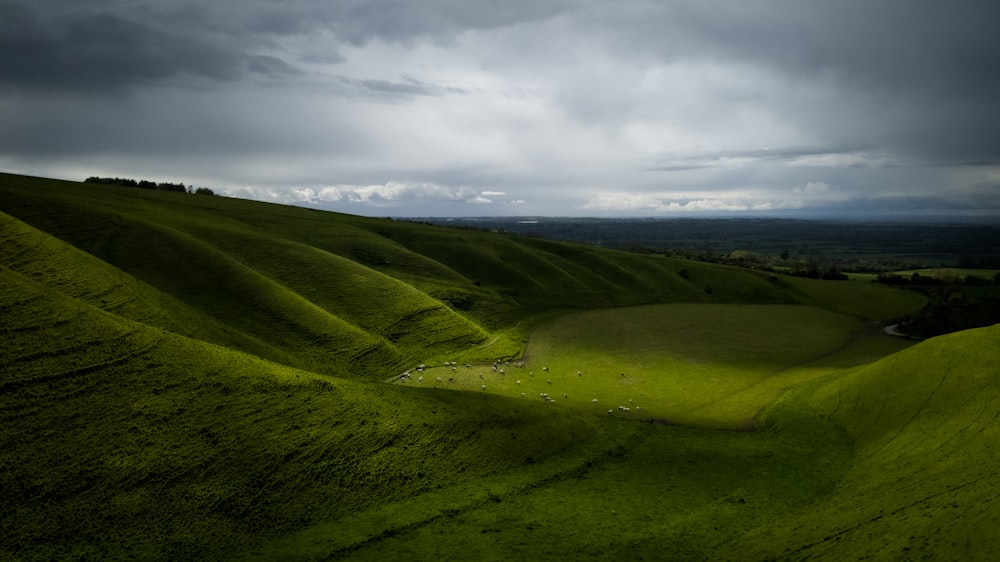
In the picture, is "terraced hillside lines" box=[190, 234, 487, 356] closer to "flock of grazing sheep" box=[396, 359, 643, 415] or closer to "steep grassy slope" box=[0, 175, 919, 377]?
"steep grassy slope" box=[0, 175, 919, 377]

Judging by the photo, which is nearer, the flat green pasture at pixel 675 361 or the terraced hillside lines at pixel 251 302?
the flat green pasture at pixel 675 361

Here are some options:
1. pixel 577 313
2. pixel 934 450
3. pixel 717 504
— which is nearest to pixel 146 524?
pixel 717 504

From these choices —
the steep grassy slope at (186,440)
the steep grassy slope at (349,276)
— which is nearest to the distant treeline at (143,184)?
the steep grassy slope at (349,276)

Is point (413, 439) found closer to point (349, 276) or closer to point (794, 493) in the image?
point (794, 493)

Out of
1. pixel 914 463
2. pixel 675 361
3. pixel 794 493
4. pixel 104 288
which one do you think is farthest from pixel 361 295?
pixel 914 463

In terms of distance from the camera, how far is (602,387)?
5888 centimetres

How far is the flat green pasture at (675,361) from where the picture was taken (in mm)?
53719

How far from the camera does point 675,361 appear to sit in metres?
71.8

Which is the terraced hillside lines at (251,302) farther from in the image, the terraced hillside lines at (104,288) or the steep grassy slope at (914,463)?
the steep grassy slope at (914,463)

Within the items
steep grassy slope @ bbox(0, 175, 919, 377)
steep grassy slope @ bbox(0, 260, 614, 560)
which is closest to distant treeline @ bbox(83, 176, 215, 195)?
steep grassy slope @ bbox(0, 175, 919, 377)

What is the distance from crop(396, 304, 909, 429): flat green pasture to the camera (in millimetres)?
53719

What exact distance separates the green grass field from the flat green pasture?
618 mm

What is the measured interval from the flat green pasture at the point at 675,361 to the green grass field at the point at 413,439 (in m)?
0.62

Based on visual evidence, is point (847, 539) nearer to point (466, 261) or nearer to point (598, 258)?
point (466, 261)
